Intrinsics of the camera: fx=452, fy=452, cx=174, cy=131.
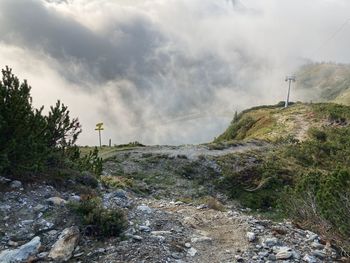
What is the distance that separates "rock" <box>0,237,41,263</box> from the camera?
31.2ft

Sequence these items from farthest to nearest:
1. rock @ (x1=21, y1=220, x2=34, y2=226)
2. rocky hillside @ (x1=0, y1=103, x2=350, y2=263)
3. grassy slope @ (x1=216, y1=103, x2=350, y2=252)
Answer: grassy slope @ (x1=216, y1=103, x2=350, y2=252) → rock @ (x1=21, y1=220, x2=34, y2=226) → rocky hillside @ (x1=0, y1=103, x2=350, y2=263)

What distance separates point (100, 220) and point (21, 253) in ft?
6.29

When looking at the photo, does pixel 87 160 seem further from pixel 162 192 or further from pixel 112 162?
pixel 112 162

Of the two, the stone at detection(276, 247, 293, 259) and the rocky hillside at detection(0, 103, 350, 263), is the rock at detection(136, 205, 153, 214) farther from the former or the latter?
the stone at detection(276, 247, 293, 259)

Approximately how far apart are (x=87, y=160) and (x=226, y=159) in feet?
91.8

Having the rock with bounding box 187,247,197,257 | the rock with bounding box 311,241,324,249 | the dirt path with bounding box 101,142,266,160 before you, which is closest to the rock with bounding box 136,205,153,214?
the rock with bounding box 187,247,197,257

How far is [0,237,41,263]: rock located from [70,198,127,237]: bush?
1.23 metres

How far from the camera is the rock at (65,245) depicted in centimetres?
969

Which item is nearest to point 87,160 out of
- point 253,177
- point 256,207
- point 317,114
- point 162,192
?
point 162,192

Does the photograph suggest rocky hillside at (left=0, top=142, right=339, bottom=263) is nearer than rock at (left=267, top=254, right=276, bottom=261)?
Yes

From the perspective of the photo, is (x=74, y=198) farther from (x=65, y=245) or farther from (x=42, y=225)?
(x=65, y=245)

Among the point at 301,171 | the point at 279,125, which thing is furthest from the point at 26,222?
the point at 279,125

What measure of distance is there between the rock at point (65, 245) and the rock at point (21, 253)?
1.33ft

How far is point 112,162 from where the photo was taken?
43875 mm
